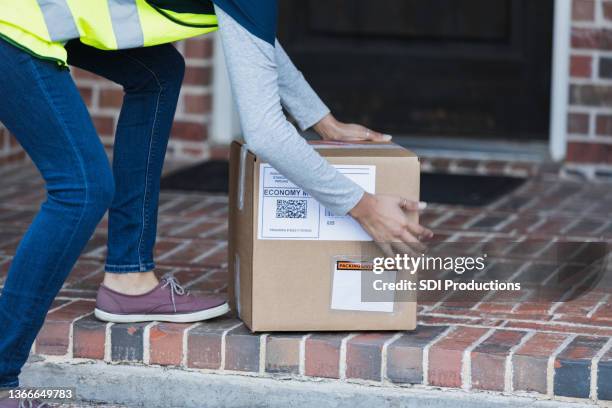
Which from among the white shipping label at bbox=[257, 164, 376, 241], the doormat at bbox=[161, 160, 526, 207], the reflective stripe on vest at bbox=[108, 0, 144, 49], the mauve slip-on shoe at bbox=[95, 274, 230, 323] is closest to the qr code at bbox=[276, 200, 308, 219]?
the white shipping label at bbox=[257, 164, 376, 241]

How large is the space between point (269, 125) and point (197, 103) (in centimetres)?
269

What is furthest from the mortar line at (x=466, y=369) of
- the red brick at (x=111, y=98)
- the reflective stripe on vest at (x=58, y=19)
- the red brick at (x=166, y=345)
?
the red brick at (x=111, y=98)

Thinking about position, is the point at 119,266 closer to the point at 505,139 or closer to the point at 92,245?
the point at 92,245

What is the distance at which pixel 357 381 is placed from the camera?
9.73ft

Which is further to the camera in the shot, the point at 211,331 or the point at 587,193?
the point at 587,193

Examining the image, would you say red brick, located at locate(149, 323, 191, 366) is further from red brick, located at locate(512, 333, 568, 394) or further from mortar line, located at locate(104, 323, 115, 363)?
red brick, located at locate(512, 333, 568, 394)

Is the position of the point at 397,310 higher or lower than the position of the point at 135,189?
lower

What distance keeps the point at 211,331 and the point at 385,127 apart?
2.33 metres

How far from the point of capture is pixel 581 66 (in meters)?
4.89

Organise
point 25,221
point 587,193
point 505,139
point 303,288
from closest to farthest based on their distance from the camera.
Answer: point 303,288 → point 25,221 → point 587,193 → point 505,139

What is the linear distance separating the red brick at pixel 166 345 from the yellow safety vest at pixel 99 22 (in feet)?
2.36

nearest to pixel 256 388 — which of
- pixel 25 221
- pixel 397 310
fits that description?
pixel 397 310

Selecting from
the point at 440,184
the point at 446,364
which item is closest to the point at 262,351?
the point at 446,364

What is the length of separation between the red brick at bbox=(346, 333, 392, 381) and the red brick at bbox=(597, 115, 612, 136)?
221 centimetres
